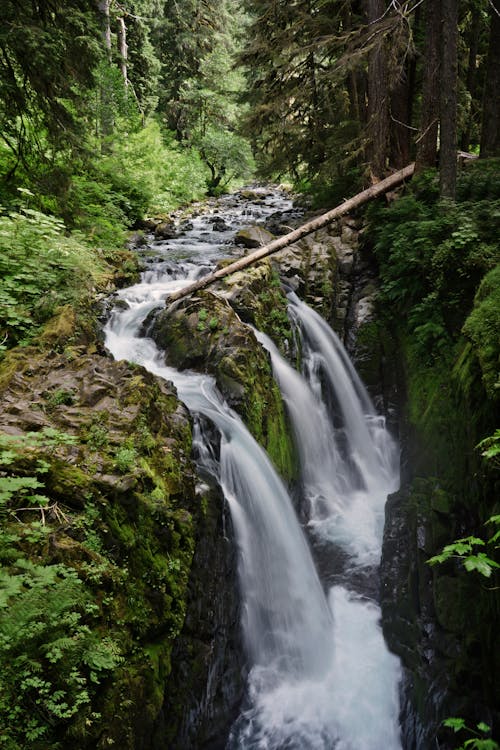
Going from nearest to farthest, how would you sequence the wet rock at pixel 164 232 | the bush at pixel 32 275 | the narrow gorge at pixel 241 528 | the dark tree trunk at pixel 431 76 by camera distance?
the narrow gorge at pixel 241 528
the bush at pixel 32 275
the dark tree trunk at pixel 431 76
the wet rock at pixel 164 232

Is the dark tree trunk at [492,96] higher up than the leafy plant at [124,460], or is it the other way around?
the dark tree trunk at [492,96]

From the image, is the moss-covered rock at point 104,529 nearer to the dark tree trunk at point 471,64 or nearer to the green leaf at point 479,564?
the green leaf at point 479,564

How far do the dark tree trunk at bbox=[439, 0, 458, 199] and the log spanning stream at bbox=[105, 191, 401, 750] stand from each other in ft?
12.1

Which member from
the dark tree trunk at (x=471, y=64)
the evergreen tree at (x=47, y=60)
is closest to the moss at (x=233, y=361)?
the evergreen tree at (x=47, y=60)

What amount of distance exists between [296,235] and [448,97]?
358cm

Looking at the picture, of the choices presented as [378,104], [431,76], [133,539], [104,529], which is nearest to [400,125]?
[378,104]

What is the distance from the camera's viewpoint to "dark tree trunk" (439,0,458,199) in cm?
771

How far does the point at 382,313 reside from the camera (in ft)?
33.6

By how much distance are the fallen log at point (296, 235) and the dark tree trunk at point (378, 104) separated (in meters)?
0.66

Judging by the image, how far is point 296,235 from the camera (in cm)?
970

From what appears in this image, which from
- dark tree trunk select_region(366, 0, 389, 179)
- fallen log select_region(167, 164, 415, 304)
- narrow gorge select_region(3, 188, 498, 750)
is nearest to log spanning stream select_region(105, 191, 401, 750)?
narrow gorge select_region(3, 188, 498, 750)

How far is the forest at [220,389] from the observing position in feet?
9.64

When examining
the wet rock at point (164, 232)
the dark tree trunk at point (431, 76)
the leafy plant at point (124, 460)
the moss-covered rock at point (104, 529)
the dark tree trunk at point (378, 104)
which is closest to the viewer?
the moss-covered rock at point (104, 529)

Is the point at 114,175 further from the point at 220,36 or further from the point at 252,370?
the point at 220,36
